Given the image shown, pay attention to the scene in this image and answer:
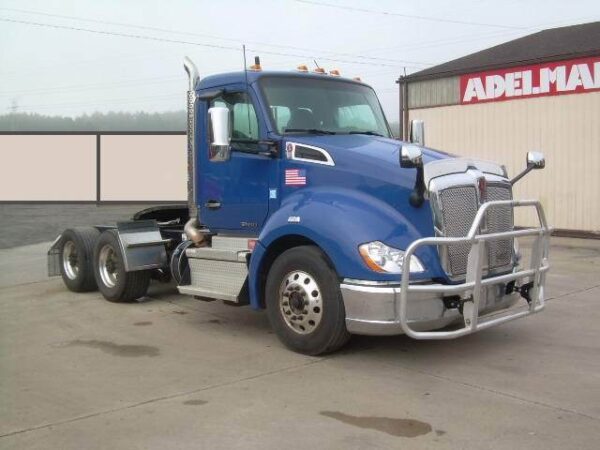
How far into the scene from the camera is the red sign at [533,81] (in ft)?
49.4

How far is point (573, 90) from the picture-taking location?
50.2 feet

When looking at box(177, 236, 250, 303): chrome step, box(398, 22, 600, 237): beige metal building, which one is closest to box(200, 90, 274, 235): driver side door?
box(177, 236, 250, 303): chrome step

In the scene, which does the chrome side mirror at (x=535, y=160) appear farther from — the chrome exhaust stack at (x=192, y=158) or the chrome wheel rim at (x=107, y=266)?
the chrome wheel rim at (x=107, y=266)

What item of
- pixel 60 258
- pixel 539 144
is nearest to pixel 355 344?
pixel 60 258

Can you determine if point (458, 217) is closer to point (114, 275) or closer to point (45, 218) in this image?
point (114, 275)

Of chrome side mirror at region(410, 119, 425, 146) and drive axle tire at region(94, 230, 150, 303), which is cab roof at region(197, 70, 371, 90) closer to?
chrome side mirror at region(410, 119, 425, 146)

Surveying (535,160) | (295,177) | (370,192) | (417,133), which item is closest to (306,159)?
(295,177)

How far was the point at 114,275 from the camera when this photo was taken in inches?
350

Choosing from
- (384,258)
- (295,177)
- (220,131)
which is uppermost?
(220,131)

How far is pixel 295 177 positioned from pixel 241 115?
1003 mm

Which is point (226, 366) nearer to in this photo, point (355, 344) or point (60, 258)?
point (355, 344)

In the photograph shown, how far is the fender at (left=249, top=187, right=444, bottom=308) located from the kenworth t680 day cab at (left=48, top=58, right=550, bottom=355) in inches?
0.4

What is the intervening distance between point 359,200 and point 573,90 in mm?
11407

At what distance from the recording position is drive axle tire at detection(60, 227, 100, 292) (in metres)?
9.25
